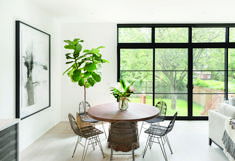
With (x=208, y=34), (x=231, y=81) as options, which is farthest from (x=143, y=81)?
(x=231, y=81)

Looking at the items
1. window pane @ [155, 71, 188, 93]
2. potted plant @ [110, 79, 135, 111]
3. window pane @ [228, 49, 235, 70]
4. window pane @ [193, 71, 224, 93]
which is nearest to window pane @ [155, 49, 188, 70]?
window pane @ [155, 71, 188, 93]

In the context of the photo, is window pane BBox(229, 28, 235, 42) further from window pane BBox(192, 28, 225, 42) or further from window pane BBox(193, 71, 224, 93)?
window pane BBox(193, 71, 224, 93)

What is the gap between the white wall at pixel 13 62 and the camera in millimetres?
2582

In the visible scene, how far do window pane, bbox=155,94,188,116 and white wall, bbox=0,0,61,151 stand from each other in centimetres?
301

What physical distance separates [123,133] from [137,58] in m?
2.98

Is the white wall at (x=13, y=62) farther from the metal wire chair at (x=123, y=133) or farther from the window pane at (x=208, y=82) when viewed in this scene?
the window pane at (x=208, y=82)

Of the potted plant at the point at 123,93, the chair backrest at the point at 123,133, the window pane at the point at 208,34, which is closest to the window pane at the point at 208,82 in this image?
the window pane at the point at 208,34

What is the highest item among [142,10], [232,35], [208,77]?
[142,10]

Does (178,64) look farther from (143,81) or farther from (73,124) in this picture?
(73,124)

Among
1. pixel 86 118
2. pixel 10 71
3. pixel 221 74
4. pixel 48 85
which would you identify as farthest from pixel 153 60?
pixel 10 71

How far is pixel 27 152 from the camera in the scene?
119 inches

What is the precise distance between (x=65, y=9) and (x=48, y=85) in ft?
6.00

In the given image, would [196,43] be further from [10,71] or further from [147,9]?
[10,71]

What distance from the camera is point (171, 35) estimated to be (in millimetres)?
4945
